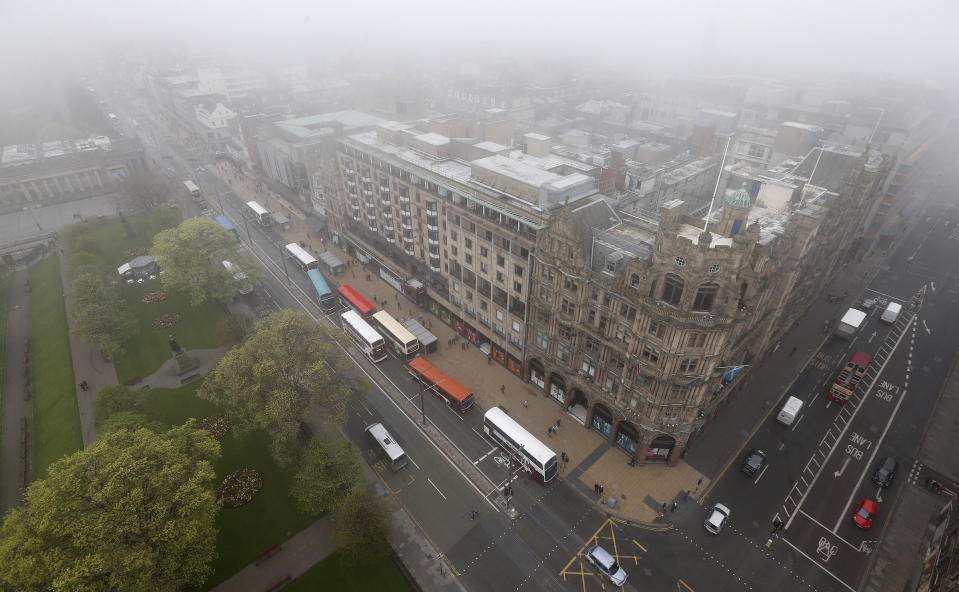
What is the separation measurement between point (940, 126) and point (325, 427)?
761 ft

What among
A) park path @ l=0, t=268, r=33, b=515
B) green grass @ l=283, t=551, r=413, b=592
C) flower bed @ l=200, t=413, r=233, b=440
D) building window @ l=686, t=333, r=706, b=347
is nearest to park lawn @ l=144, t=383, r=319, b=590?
flower bed @ l=200, t=413, r=233, b=440

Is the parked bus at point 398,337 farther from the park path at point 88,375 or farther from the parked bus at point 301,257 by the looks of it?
the park path at point 88,375

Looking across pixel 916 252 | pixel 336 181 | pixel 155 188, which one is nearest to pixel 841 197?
pixel 916 252

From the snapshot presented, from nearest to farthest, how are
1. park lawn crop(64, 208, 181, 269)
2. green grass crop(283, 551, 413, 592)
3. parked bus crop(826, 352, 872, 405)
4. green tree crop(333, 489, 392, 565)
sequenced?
green tree crop(333, 489, 392, 565) → green grass crop(283, 551, 413, 592) → parked bus crop(826, 352, 872, 405) → park lawn crop(64, 208, 181, 269)

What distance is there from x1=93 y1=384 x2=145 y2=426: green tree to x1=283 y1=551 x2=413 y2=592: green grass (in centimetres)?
3427

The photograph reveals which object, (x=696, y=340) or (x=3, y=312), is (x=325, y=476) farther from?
(x=3, y=312)

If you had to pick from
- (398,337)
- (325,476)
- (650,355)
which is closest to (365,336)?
(398,337)

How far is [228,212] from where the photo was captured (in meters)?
145

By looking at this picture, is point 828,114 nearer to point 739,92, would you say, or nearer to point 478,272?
point 739,92

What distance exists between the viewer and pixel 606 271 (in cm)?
6128

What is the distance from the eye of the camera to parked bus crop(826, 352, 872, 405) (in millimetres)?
77375

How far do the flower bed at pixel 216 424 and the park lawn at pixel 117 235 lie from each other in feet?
205

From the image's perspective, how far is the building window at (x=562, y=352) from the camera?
70875 millimetres

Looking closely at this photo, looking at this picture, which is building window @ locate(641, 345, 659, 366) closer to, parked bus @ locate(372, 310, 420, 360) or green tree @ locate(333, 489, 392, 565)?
green tree @ locate(333, 489, 392, 565)
